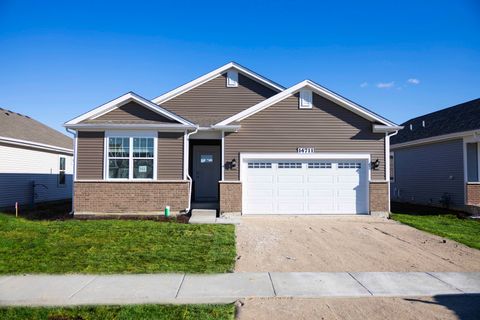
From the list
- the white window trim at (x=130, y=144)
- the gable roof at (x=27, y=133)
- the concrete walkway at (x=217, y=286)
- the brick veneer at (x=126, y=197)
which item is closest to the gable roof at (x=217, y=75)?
the white window trim at (x=130, y=144)

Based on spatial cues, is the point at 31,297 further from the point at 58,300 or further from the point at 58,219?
the point at 58,219

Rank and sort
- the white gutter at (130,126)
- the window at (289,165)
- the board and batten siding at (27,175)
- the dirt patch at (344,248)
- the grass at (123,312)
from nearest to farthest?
the grass at (123,312), the dirt patch at (344,248), the white gutter at (130,126), the window at (289,165), the board and batten siding at (27,175)

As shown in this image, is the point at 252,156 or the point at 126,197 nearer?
the point at 126,197

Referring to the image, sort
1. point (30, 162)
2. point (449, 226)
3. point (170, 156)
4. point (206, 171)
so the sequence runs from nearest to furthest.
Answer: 1. point (449, 226)
2. point (170, 156)
3. point (206, 171)
4. point (30, 162)

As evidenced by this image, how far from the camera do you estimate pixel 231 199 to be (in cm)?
1354

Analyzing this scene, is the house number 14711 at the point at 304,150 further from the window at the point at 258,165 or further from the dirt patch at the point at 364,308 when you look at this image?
the dirt patch at the point at 364,308

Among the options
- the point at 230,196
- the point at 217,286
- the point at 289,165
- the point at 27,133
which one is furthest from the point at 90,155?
the point at 217,286

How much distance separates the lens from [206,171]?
1656cm

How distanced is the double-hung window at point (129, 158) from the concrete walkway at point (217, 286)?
7.05m

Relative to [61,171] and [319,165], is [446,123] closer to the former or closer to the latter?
[319,165]

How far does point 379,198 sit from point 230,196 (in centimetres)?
599

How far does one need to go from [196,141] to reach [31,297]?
11.2 m

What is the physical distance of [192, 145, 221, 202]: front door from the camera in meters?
16.5

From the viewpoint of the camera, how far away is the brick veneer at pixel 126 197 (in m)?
13.2
